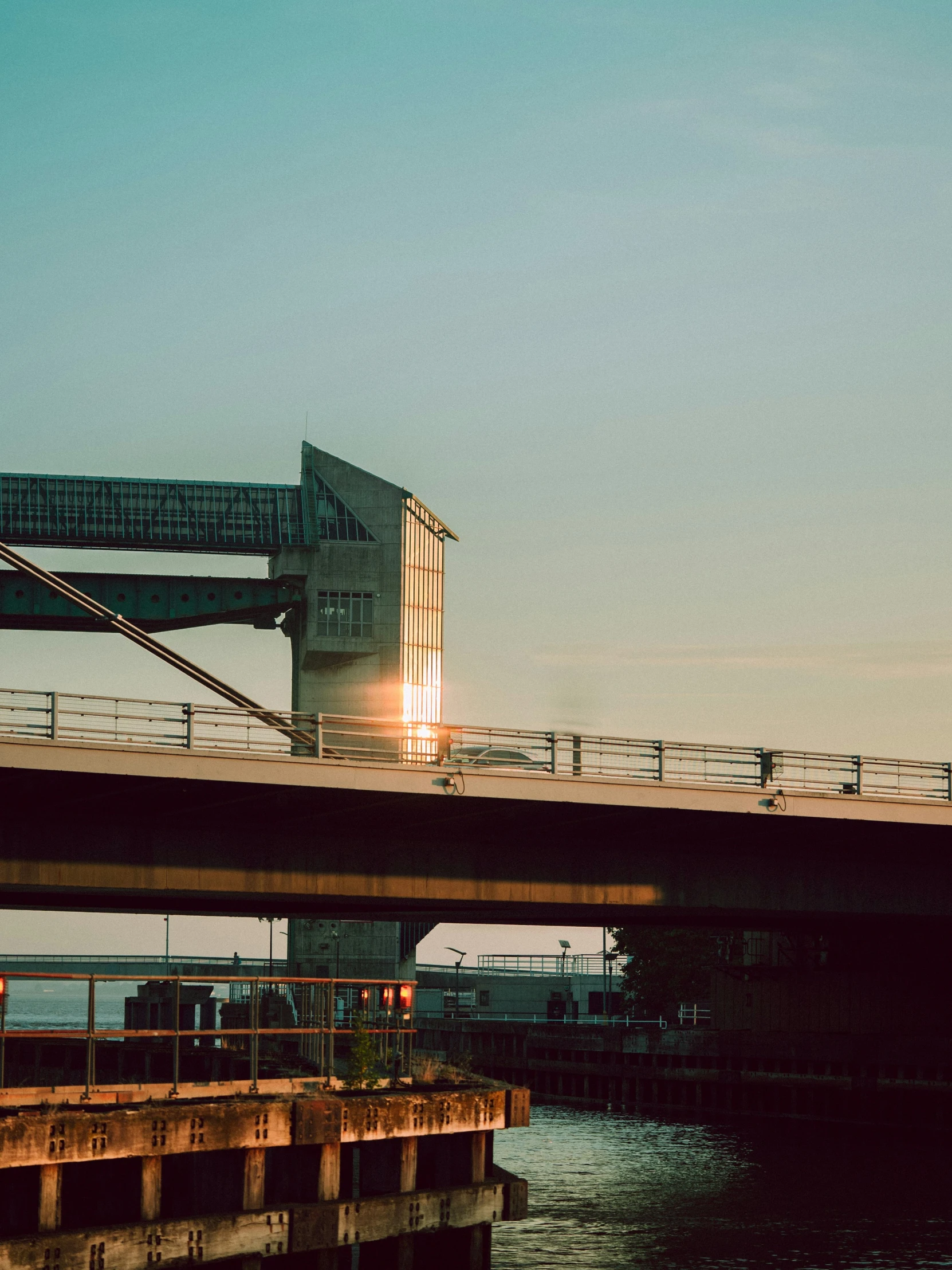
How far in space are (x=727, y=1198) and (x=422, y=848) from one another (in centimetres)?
1213

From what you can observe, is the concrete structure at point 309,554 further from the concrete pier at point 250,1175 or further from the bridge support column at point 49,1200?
the bridge support column at point 49,1200

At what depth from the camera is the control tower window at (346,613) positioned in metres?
100

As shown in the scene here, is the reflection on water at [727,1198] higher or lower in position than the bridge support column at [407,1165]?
lower

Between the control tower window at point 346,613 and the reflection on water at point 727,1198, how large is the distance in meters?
42.2

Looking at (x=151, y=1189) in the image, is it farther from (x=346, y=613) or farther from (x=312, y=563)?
(x=312, y=563)

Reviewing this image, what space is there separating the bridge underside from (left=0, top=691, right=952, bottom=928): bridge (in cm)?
5

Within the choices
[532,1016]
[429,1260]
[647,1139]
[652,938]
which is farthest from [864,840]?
[532,1016]

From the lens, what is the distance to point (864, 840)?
48938mm

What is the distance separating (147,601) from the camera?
94.4m

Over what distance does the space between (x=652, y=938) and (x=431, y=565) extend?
85.7 feet

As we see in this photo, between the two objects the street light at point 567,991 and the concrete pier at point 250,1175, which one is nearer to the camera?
the concrete pier at point 250,1175

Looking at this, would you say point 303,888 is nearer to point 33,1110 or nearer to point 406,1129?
point 406,1129

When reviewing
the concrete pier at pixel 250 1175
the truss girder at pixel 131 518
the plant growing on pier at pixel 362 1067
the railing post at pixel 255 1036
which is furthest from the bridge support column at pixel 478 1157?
the truss girder at pixel 131 518

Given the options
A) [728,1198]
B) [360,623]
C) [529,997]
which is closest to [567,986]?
[529,997]
